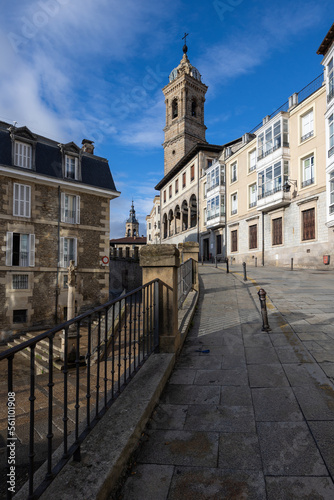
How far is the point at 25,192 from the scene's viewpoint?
18.4m

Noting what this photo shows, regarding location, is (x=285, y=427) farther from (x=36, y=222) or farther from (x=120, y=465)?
(x=36, y=222)

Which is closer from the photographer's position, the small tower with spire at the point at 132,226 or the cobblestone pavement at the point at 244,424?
the cobblestone pavement at the point at 244,424

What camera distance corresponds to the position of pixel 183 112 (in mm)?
47812

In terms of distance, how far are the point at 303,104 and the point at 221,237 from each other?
16.5m

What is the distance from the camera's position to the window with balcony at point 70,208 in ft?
66.0

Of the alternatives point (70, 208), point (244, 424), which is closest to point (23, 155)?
point (70, 208)

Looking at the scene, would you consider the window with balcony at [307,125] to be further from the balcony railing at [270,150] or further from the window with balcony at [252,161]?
the window with balcony at [252,161]

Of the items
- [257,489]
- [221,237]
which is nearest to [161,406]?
[257,489]

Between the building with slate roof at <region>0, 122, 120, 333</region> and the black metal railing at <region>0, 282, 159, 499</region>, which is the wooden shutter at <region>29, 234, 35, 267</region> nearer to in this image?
the building with slate roof at <region>0, 122, 120, 333</region>

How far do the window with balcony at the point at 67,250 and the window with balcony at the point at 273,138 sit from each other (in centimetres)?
1918

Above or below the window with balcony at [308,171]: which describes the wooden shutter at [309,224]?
below

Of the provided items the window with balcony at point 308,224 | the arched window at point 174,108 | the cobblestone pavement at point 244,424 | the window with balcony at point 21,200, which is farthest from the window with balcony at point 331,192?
the arched window at point 174,108

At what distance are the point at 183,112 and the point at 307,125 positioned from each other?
29236 mm

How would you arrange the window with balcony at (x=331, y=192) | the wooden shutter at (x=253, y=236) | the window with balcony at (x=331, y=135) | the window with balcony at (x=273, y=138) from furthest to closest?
the wooden shutter at (x=253, y=236) → the window with balcony at (x=273, y=138) → the window with balcony at (x=331, y=192) → the window with balcony at (x=331, y=135)
